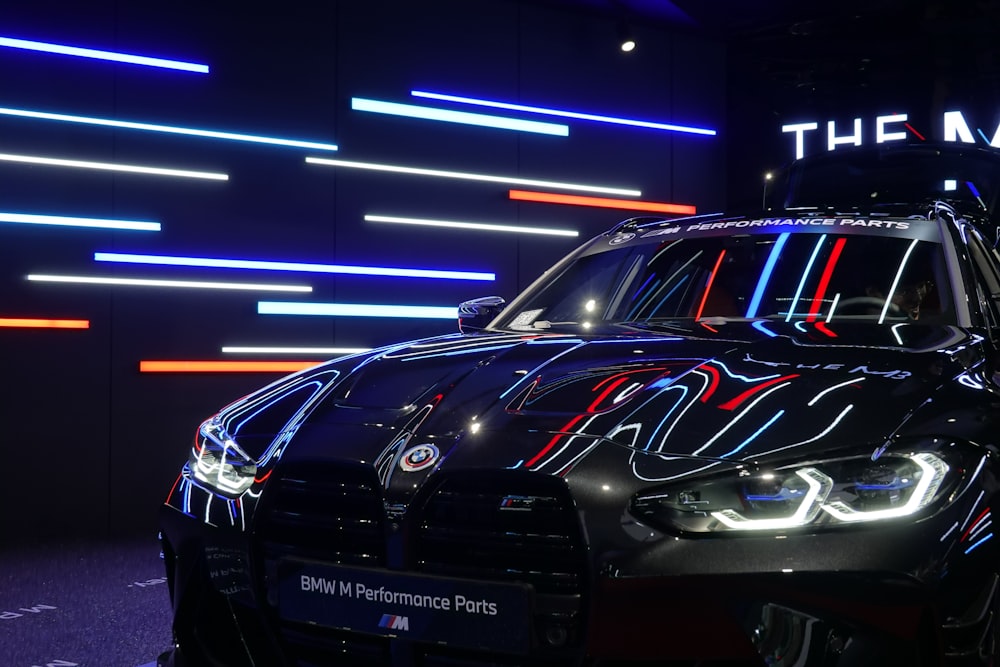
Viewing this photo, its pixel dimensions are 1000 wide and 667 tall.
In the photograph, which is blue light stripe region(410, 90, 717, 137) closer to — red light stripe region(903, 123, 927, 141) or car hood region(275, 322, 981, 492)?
red light stripe region(903, 123, 927, 141)

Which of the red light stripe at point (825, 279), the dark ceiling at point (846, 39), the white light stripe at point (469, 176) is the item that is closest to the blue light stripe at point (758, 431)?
the red light stripe at point (825, 279)

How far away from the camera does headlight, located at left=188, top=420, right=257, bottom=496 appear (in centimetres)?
Answer: 233

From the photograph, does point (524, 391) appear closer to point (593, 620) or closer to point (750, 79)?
point (593, 620)

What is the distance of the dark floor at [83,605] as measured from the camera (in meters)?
4.09

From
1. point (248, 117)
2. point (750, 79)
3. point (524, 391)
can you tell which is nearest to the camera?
point (524, 391)

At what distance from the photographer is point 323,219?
7.71m

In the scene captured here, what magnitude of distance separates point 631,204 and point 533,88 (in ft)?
4.24

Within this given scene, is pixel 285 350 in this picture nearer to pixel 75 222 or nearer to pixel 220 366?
pixel 220 366

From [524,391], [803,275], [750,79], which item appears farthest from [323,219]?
[524,391]

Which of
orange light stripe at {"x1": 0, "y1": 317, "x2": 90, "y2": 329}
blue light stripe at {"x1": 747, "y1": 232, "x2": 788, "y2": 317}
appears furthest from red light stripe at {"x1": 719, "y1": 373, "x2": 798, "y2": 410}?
orange light stripe at {"x1": 0, "y1": 317, "x2": 90, "y2": 329}

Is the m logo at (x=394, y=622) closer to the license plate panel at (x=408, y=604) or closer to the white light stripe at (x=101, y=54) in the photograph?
the license plate panel at (x=408, y=604)

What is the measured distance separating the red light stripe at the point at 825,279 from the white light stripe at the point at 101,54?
5056 mm

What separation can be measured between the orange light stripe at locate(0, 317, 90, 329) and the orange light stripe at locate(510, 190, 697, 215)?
3363 mm

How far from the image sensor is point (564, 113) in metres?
8.85
